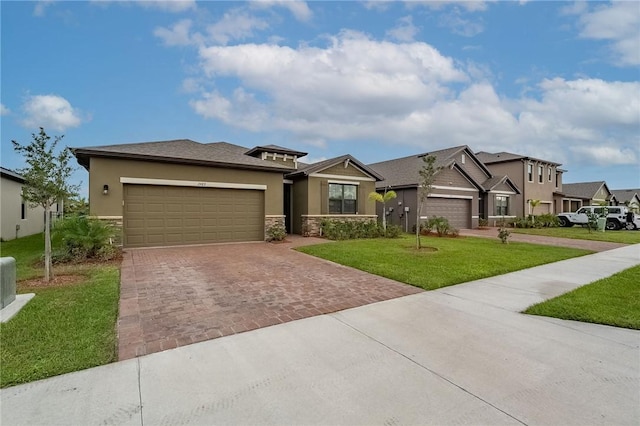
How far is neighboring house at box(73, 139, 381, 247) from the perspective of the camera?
1066cm

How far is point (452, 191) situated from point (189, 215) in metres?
16.9

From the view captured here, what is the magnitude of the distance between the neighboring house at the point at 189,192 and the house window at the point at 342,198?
413mm

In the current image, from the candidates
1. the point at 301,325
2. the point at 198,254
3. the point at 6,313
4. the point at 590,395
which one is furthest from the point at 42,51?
the point at 590,395

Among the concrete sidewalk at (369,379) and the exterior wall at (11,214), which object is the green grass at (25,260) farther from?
the concrete sidewalk at (369,379)

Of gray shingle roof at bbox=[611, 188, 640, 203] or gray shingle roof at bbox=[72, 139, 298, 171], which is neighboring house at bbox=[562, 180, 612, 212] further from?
gray shingle roof at bbox=[72, 139, 298, 171]

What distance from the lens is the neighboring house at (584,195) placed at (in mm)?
34062

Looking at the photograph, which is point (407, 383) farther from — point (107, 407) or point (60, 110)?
point (60, 110)

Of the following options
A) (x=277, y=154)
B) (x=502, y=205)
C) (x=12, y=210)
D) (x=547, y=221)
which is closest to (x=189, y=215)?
Answer: (x=277, y=154)

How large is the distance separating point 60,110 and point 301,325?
68.8 feet

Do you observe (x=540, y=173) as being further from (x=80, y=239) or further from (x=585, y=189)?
(x=80, y=239)

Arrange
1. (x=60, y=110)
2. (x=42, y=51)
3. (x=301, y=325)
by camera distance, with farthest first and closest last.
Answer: (x=60, y=110)
(x=42, y=51)
(x=301, y=325)

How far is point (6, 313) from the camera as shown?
173 inches

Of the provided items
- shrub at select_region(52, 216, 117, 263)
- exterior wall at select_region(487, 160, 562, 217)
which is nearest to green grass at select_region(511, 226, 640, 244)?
exterior wall at select_region(487, 160, 562, 217)

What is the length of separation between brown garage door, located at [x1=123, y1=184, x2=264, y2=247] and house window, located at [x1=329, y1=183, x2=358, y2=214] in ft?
14.0
